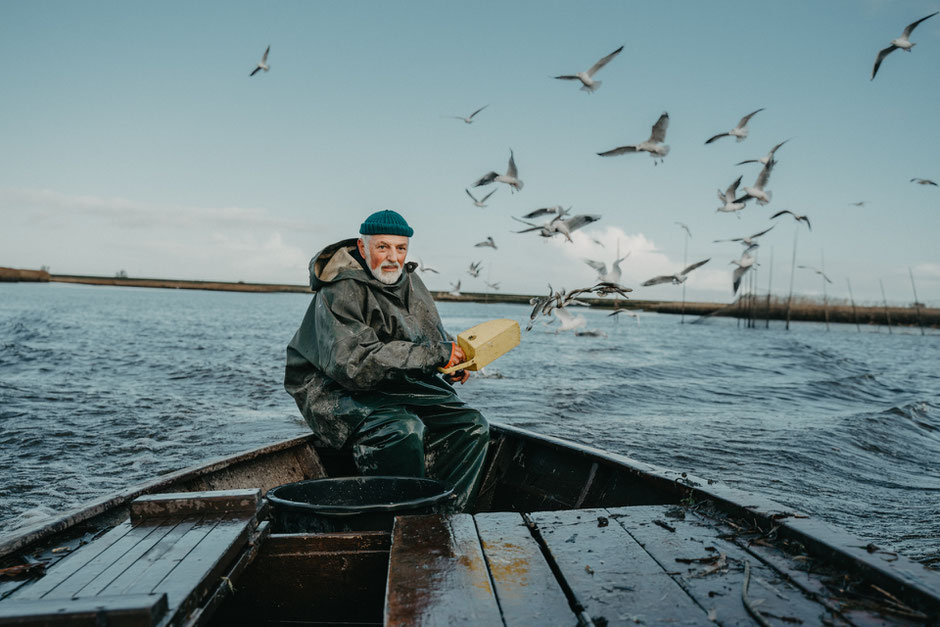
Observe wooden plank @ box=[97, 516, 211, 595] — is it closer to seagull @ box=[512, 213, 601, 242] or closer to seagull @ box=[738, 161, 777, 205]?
seagull @ box=[512, 213, 601, 242]

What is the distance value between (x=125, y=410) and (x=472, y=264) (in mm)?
9082

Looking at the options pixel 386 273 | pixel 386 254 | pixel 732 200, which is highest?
pixel 732 200

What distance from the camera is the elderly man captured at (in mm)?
3756

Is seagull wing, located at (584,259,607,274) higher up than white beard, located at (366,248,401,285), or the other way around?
seagull wing, located at (584,259,607,274)

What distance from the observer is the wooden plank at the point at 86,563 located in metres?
1.88

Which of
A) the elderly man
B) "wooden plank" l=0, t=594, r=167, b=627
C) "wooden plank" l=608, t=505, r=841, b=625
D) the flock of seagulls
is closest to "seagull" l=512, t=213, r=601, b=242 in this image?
the flock of seagulls

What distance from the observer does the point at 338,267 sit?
4.21m

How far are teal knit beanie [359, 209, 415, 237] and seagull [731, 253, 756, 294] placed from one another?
10.3 metres

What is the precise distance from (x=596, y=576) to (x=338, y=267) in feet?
8.97

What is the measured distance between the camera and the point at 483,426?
4320 mm

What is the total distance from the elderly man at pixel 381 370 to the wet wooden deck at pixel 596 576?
48.6 inches

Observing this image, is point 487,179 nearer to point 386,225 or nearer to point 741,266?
point 741,266

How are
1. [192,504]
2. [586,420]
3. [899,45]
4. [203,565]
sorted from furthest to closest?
[586,420], [899,45], [192,504], [203,565]

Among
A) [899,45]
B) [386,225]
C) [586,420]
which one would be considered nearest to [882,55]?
[899,45]
